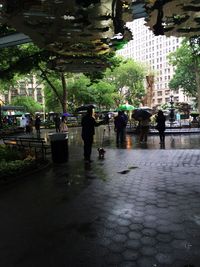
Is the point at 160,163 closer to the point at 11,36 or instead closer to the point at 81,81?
the point at 11,36

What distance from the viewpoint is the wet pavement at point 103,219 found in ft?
13.3

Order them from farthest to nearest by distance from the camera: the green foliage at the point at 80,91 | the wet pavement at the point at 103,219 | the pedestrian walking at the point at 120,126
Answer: the green foliage at the point at 80,91
the pedestrian walking at the point at 120,126
the wet pavement at the point at 103,219

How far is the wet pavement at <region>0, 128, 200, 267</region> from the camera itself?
404 centimetres

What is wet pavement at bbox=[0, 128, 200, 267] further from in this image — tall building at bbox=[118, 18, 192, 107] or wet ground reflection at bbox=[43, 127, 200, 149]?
tall building at bbox=[118, 18, 192, 107]

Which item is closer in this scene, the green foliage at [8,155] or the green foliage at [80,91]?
the green foliage at [8,155]

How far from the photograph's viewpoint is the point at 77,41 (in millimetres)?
11930

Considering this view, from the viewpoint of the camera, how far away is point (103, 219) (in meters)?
5.37

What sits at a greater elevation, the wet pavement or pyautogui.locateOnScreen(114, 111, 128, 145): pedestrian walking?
pyautogui.locateOnScreen(114, 111, 128, 145): pedestrian walking

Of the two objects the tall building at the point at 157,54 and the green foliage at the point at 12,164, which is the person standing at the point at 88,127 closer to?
the green foliage at the point at 12,164

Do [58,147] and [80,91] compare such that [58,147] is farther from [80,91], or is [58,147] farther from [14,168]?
[80,91]

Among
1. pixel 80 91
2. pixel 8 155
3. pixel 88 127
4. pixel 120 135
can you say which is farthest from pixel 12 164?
pixel 80 91

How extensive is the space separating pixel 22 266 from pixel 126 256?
1.23 meters

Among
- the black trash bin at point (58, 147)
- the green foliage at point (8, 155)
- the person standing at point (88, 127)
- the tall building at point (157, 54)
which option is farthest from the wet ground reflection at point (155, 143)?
the tall building at point (157, 54)

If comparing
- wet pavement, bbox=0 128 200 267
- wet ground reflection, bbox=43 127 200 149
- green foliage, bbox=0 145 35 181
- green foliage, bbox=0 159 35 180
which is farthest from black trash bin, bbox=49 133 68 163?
wet ground reflection, bbox=43 127 200 149
